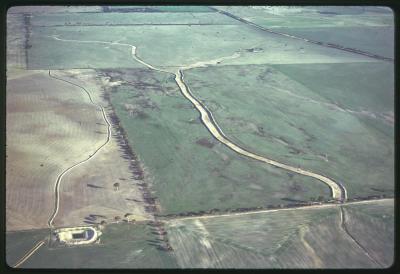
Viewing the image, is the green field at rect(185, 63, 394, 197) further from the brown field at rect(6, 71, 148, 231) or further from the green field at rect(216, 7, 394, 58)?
the green field at rect(216, 7, 394, 58)

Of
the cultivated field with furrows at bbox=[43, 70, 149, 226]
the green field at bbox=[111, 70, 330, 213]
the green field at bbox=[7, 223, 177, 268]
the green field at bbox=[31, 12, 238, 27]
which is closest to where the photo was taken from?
the green field at bbox=[7, 223, 177, 268]

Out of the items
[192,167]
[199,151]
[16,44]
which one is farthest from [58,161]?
[16,44]

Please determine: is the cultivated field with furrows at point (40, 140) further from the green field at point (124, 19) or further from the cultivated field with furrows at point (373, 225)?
the green field at point (124, 19)

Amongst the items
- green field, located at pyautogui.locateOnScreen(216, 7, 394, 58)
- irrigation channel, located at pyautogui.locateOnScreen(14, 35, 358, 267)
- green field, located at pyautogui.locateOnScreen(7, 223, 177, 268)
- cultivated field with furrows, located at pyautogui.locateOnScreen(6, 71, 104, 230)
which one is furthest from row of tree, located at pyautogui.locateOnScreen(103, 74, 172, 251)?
green field, located at pyautogui.locateOnScreen(216, 7, 394, 58)

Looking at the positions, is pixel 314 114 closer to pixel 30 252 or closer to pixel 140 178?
pixel 140 178

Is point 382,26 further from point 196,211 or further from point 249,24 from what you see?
point 196,211

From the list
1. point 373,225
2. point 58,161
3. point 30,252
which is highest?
point 373,225

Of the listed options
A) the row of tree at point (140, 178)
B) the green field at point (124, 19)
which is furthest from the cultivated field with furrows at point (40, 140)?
the green field at point (124, 19)

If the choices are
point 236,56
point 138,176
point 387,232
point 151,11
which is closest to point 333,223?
point 387,232
